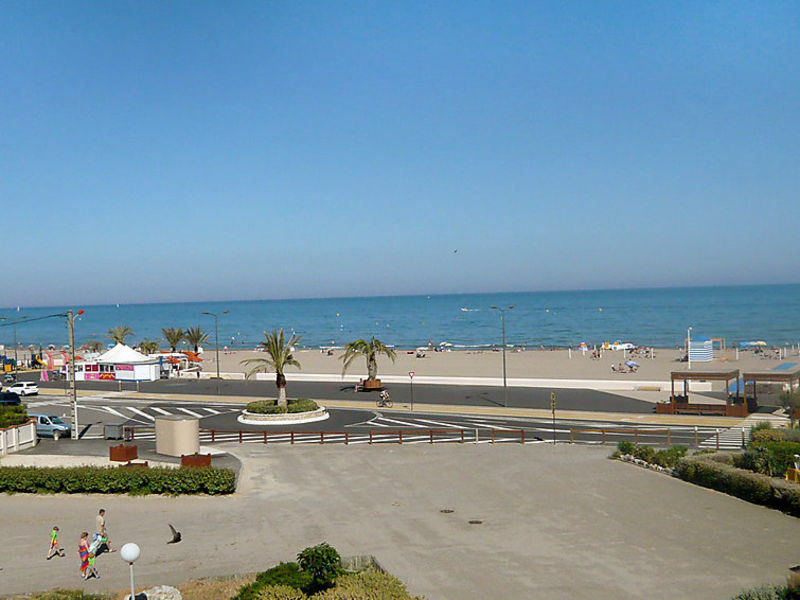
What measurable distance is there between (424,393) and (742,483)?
34394 mm

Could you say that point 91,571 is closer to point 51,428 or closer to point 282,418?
point 51,428

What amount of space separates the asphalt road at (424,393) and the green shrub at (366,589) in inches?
1418

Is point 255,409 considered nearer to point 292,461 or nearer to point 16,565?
point 292,461

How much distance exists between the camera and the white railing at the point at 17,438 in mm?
30797

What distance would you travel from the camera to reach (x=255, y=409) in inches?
1791

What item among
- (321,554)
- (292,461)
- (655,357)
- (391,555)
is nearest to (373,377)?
(292,461)

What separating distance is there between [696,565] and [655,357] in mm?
82066

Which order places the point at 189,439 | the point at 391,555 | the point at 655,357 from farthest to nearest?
the point at 655,357
the point at 189,439
the point at 391,555

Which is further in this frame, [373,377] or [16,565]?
[373,377]

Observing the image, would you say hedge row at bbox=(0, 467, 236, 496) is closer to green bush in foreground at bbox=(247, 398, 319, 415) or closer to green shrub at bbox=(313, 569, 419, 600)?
green shrub at bbox=(313, 569, 419, 600)

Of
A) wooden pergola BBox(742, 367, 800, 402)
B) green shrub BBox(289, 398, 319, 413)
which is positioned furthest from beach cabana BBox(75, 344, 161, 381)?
wooden pergola BBox(742, 367, 800, 402)

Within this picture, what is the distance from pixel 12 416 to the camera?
1303 inches

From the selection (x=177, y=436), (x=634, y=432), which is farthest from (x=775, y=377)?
(x=177, y=436)

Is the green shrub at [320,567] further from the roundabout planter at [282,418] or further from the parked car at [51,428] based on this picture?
the parked car at [51,428]
